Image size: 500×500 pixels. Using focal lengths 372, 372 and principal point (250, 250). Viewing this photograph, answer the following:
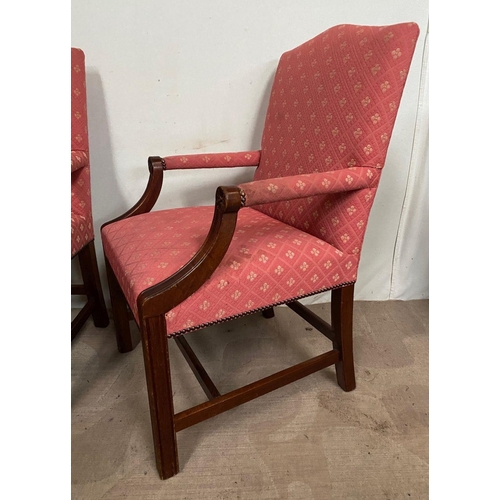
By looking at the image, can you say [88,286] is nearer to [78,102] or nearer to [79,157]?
[79,157]

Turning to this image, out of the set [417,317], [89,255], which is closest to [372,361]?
[417,317]

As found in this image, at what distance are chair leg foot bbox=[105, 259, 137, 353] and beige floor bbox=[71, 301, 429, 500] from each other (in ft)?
0.13

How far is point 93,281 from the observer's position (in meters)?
1.40

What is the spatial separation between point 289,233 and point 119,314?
0.70 m

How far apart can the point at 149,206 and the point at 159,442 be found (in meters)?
0.74

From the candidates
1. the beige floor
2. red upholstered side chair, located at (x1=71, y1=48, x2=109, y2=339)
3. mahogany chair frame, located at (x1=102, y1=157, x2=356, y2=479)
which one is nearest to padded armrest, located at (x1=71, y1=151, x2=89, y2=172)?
red upholstered side chair, located at (x1=71, y1=48, x2=109, y2=339)

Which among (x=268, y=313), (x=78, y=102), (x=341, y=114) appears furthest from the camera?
(x=268, y=313)

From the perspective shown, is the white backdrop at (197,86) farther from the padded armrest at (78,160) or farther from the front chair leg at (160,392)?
the front chair leg at (160,392)

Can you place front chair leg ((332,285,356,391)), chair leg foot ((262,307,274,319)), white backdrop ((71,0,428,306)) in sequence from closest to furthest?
front chair leg ((332,285,356,391)) < white backdrop ((71,0,428,306)) < chair leg foot ((262,307,274,319))

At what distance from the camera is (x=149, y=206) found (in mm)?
1275

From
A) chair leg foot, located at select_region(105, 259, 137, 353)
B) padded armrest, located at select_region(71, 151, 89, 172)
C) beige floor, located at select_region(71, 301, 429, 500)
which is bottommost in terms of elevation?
beige floor, located at select_region(71, 301, 429, 500)

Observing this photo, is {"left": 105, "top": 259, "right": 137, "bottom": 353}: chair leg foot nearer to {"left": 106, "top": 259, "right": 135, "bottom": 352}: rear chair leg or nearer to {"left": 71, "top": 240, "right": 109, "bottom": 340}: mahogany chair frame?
{"left": 106, "top": 259, "right": 135, "bottom": 352}: rear chair leg

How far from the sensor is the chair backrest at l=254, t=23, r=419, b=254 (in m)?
0.87

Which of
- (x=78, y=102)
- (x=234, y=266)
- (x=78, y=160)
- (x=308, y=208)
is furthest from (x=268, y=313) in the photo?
(x=78, y=102)
